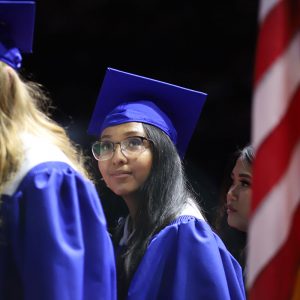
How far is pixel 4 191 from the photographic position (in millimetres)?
2094

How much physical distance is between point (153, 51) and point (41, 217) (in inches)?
154

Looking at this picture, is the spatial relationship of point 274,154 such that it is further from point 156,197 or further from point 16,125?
point 156,197

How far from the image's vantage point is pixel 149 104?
3285 mm

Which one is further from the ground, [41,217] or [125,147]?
[41,217]

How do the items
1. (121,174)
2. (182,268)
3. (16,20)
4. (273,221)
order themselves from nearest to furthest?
(273,221), (16,20), (182,268), (121,174)

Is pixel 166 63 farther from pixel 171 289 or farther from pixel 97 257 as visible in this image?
pixel 97 257

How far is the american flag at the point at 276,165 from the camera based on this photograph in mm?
1750

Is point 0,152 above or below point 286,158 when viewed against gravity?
below

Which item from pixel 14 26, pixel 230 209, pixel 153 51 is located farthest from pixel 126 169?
pixel 153 51

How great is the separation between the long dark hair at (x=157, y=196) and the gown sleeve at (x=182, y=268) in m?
0.08

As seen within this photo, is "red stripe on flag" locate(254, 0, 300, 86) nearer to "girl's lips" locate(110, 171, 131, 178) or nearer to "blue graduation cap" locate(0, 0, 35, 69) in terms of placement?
"blue graduation cap" locate(0, 0, 35, 69)

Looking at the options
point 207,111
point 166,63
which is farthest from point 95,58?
point 207,111

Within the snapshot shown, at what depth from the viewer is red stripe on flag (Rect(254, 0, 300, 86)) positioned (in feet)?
5.77

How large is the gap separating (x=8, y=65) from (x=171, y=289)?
3.53 ft
